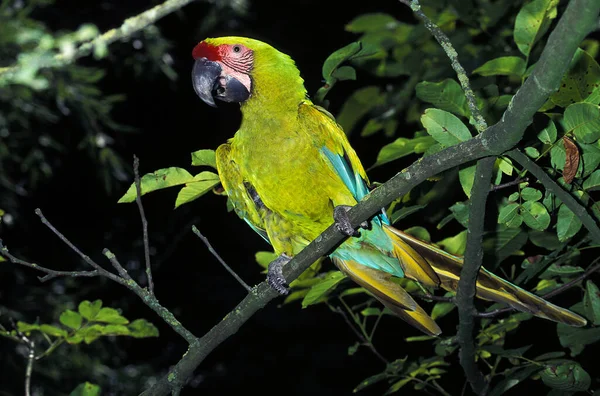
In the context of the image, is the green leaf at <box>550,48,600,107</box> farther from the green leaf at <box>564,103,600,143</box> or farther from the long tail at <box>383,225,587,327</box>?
the long tail at <box>383,225,587,327</box>

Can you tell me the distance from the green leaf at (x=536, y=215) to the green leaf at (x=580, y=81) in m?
0.21

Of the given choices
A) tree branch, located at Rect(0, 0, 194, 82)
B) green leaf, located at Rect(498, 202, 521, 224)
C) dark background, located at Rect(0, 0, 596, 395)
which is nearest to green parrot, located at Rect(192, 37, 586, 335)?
green leaf, located at Rect(498, 202, 521, 224)

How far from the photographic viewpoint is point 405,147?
1425mm

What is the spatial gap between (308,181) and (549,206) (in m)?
0.61

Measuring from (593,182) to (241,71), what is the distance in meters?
0.99

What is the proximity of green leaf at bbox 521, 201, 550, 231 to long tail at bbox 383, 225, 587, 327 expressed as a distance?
0.60ft

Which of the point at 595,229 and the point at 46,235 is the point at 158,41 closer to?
the point at 46,235

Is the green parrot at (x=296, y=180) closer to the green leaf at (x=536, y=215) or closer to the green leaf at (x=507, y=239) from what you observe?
the green leaf at (x=507, y=239)

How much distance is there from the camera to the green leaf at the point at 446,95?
4.30 ft

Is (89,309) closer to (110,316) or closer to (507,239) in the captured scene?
(110,316)

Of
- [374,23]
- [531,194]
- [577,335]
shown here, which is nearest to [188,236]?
[374,23]

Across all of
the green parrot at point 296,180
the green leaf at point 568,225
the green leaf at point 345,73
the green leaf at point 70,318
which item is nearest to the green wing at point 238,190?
the green parrot at point 296,180

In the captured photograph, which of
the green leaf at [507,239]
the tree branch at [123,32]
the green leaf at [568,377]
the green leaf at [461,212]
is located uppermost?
the tree branch at [123,32]

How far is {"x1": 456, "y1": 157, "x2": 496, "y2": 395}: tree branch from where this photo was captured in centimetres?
110
